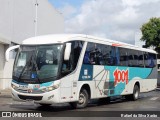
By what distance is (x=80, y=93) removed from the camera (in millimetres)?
16391

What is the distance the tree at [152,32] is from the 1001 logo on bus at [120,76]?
2957 centimetres

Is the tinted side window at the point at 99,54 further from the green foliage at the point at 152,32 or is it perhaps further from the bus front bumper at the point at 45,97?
the green foliage at the point at 152,32

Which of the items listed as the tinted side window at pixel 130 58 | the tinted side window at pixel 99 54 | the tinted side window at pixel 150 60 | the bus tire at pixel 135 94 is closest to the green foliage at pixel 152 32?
the tinted side window at pixel 150 60

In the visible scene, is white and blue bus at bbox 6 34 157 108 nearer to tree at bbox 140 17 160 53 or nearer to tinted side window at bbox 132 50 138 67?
tinted side window at bbox 132 50 138 67

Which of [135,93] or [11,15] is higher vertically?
[11,15]

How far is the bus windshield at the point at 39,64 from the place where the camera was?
48.5 feet

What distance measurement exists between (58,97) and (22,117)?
2.34 metres

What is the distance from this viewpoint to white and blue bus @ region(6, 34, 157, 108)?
48.4 ft

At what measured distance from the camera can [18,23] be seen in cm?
3259

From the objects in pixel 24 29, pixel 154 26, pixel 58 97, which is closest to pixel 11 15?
pixel 24 29

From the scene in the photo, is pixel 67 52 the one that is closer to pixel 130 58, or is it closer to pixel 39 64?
pixel 39 64

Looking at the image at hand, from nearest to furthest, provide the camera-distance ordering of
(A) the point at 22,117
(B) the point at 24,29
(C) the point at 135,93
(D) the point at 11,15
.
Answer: (A) the point at 22,117
(C) the point at 135,93
(D) the point at 11,15
(B) the point at 24,29

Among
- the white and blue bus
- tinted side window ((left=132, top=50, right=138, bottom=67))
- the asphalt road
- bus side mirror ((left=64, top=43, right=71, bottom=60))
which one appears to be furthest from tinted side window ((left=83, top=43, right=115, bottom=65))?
tinted side window ((left=132, top=50, right=138, bottom=67))

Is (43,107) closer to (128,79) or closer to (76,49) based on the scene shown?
(76,49)
